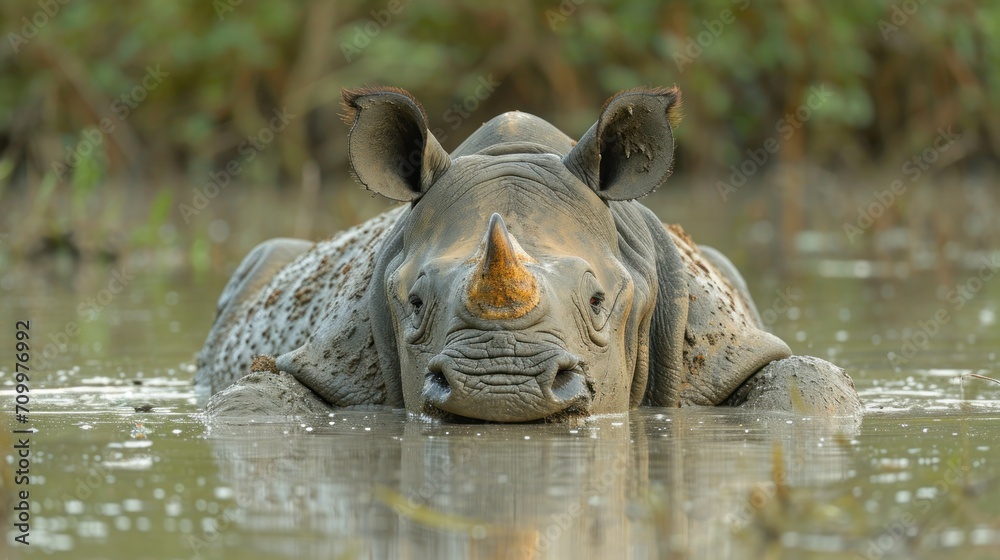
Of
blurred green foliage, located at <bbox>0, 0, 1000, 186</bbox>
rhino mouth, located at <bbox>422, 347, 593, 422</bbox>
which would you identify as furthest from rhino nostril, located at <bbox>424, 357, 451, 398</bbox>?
blurred green foliage, located at <bbox>0, 0, 1000, 186</bbox>

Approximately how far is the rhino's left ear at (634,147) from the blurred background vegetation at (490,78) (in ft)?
53.5

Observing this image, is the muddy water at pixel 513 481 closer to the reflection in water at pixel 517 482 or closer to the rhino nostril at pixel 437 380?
the reflection in water at pixel 517 482

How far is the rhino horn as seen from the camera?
19.4 ft

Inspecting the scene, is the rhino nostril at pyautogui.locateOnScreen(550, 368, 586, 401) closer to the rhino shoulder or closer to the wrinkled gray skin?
the wrinkled gray skin

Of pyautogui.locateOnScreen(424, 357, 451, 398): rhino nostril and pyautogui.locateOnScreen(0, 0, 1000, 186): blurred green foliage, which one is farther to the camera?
pyautogui.locateOnScreen(0, 0, 1000, 186): blurred green foliage

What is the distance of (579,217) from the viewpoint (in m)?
6.79

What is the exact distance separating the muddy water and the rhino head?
0.19 metres

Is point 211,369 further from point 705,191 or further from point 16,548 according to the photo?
point 705,191

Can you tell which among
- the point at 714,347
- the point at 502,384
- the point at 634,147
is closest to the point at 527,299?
the point at 502,384

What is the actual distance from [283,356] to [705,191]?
57.3ft

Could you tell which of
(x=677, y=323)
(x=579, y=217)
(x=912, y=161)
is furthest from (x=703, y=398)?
(x=912, y=161)

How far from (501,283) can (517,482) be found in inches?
47.5

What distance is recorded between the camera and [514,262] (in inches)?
234

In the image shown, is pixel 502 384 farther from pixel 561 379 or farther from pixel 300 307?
pixel 300 307
